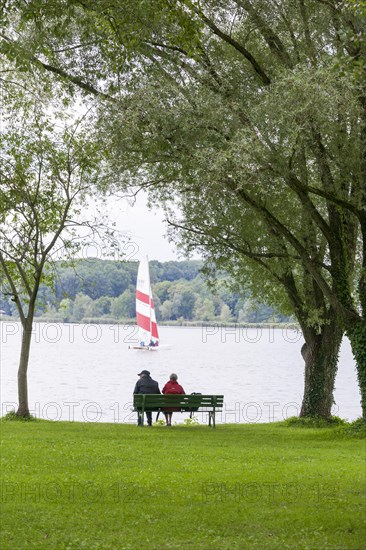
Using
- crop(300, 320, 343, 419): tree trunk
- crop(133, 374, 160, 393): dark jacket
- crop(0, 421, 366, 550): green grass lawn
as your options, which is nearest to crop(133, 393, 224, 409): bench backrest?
crop(133, 374, 160, 393): dark jacket

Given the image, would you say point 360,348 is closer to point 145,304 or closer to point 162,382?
point 162,382

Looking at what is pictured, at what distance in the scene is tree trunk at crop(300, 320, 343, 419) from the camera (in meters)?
22.1

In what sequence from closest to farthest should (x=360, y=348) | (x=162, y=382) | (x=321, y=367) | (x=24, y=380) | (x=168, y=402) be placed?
(x=360, y=348) → (x=168, y=402) → (x=24, y=380) → (x=321, y=367) → (x=162, y=382)

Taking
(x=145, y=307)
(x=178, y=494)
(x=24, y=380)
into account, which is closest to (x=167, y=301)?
(x=145, y=307)

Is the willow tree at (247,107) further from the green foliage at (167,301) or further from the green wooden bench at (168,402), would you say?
the green foliage at (167,301)

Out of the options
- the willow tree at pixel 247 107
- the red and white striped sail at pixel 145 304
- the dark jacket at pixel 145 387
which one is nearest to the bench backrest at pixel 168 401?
the dark jacket at pixel 145 387

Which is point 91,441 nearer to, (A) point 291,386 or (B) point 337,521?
(B) point 337,521

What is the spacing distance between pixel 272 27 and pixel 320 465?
29.3ft

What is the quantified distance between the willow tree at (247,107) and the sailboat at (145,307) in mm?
43879

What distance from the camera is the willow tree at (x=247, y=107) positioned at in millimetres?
14638

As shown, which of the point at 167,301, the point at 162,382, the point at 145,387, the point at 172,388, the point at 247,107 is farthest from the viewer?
the point at 167,301

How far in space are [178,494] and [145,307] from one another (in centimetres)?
5638

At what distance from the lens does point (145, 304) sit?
6556 cm

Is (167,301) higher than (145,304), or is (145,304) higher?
(167,301)
